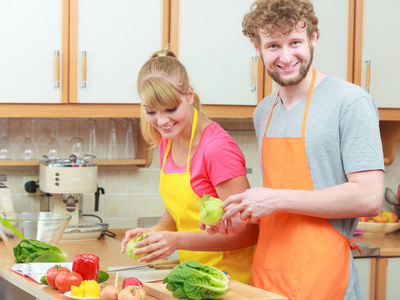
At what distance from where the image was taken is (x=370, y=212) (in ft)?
5.39

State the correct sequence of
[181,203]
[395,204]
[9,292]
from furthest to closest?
1. [395,204]
2. [9,292]
3. [181,203]

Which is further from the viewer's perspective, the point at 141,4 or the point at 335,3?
the point at 335,3

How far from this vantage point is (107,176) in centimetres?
326

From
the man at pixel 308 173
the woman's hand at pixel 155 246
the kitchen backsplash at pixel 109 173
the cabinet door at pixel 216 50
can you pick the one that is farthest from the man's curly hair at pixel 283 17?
the kitchen backsplash at pixel 109 173

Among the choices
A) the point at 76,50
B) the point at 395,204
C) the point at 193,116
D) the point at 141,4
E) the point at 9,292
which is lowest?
A: the point at 9,292

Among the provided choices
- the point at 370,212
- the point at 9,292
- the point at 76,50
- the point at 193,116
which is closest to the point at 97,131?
the point at 76,50

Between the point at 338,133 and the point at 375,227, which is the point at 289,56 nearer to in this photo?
the point at 338,133

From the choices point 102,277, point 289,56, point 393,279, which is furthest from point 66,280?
point 393,279

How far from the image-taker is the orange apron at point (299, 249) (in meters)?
1.73

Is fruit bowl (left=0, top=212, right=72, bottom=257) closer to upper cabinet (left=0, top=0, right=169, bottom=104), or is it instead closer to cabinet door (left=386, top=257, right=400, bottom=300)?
upper cabinet (left=0, top=0, right=169, bottom=104)

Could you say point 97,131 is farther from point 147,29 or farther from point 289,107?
point 289,107

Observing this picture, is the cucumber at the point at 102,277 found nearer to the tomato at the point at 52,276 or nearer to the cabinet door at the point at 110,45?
the tomato at the point at 52,276

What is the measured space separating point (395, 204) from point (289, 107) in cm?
195

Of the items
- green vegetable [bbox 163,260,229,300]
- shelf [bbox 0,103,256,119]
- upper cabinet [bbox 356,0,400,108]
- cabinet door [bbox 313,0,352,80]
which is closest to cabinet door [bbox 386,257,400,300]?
upper cabinet [bbox 356,0,400,108]
